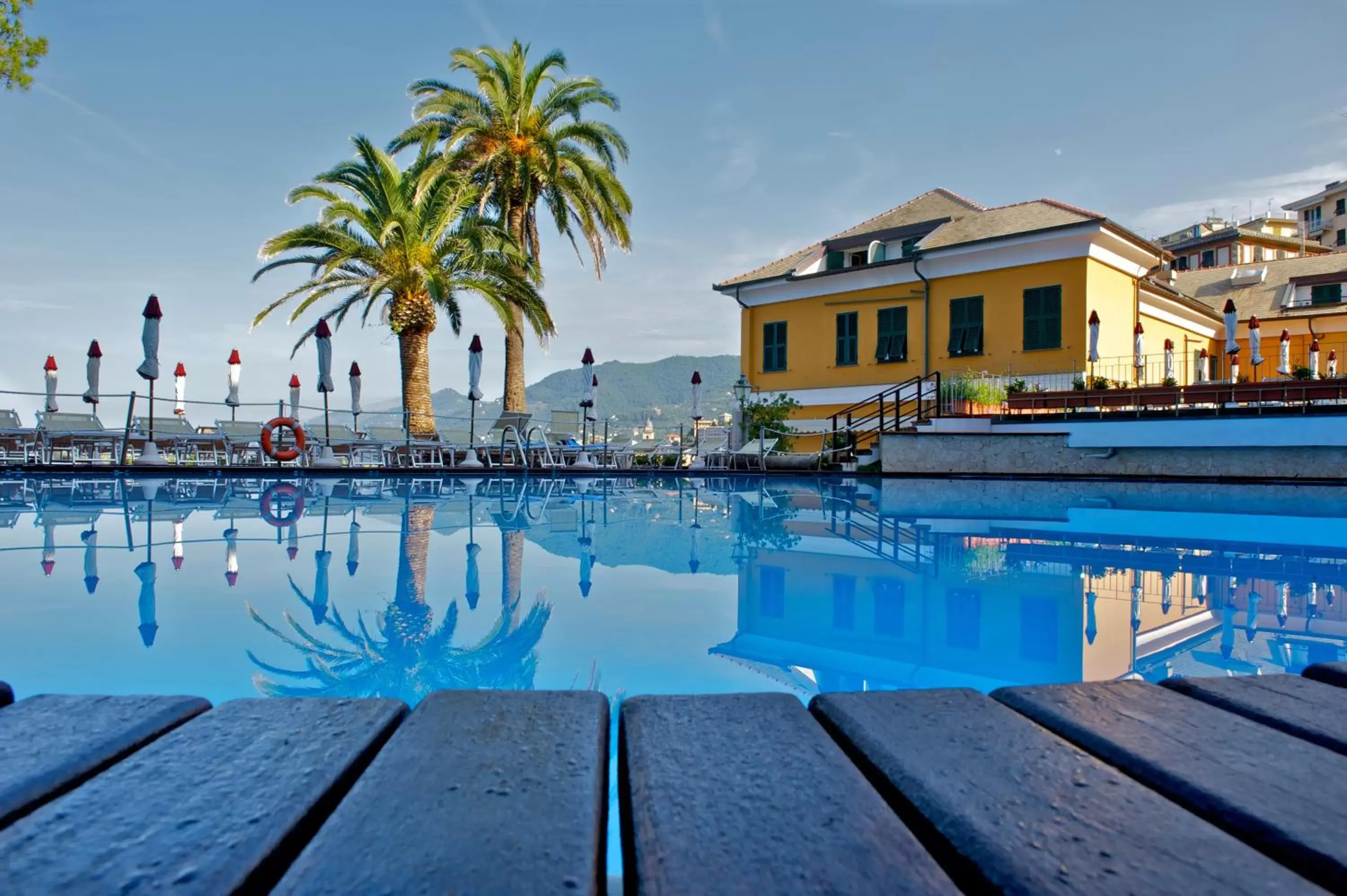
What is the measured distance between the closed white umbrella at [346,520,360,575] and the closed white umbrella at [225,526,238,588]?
26.4 inches

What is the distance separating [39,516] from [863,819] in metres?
9.75

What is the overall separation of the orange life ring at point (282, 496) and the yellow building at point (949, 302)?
1434 cm

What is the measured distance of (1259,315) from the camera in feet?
88.2

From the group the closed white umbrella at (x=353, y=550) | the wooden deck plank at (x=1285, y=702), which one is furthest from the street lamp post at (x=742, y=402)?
the wooden deck plank at (x=1285, y=702)

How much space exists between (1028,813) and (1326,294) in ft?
122

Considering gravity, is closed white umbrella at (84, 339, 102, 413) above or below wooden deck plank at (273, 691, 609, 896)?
above

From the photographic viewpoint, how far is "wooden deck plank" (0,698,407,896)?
445 mm

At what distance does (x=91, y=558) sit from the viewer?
210 inches

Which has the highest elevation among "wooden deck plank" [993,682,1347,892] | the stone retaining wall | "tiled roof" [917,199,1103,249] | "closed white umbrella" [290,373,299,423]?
"tiled roof" [917,199,1103,249]

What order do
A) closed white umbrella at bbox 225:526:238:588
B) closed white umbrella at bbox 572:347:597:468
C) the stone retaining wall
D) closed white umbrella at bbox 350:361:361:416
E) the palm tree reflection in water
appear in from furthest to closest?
closed white umbrella at bbox 350:361:361:416
closed white umbrella at bbox 572:347:597:468
the stone retaining wall
closed white umbrella at bbox 225:526:238:588
the palm tree reflection in water

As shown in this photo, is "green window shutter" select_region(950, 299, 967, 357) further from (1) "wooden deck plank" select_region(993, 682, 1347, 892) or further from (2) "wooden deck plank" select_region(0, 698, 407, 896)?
(2) "wooden deck plank" select_region(0, 698, 407, 896)

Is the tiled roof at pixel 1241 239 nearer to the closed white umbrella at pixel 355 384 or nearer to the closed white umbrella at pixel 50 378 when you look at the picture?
the closed white umbrella at pixel 355 384

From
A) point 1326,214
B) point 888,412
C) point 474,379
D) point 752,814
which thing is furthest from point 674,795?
point 1326,214

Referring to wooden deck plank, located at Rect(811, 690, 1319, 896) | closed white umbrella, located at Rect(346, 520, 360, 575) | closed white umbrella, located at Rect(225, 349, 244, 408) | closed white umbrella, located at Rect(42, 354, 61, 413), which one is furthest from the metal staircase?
closed white umbrella, located at Rect(42, 354, 61, 413)
